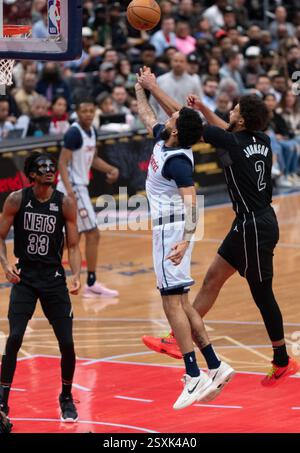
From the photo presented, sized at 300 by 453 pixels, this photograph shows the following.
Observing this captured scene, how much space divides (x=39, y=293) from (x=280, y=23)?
18541mm

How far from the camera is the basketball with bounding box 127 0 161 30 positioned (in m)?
10.2

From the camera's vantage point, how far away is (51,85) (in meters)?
20.1

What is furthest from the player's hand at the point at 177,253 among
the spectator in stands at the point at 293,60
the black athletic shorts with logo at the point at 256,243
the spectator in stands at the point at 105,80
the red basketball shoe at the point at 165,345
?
the spectator in stands at the point at 293,60

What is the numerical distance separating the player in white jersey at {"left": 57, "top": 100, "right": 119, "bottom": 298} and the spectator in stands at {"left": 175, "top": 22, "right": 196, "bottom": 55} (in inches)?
391

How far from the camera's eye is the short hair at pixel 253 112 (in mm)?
9672

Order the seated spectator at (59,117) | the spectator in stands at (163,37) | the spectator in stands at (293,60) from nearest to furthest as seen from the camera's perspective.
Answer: the seated spectator at (59,117) → the spectator in stands at (163,37) → the spectator in stands at (293,60)

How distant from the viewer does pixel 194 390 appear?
9.45 meters

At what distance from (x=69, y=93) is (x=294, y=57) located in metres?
6.31

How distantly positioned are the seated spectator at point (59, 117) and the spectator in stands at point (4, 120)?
695mm

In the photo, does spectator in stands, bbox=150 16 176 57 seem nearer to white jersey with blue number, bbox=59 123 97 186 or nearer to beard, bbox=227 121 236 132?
white jersey with blue number, bbox=59 123 97 186

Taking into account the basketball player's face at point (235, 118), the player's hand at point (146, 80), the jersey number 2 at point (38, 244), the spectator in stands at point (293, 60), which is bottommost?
the jersey number 2 at point (38, 244)

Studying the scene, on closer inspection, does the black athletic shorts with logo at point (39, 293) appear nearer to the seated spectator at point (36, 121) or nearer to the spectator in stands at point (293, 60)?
the seated spectator at point (36, 121)

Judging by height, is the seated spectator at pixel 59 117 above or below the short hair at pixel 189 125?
below
